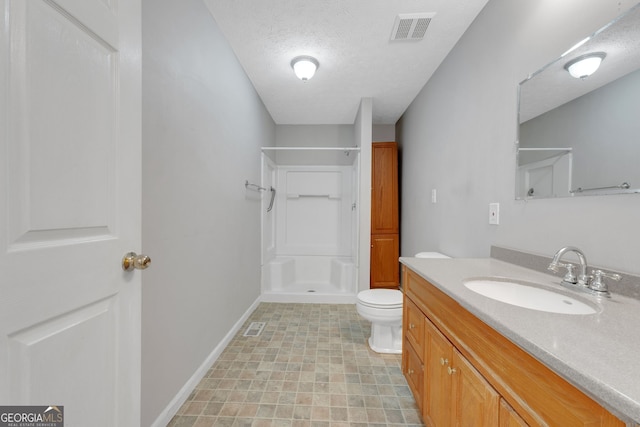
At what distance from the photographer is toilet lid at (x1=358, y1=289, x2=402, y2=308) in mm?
1869

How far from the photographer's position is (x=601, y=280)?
85 centimetres

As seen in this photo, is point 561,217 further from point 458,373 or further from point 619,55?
point 458,373

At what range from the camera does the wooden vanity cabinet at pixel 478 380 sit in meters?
0.52

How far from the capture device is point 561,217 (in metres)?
1.06

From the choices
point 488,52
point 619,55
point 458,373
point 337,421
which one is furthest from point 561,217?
point 337,421

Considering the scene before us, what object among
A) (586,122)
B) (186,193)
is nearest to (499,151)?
(586,122)

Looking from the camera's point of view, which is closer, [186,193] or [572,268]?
[572,268]

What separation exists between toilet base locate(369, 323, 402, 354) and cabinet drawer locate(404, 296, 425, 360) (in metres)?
0.53

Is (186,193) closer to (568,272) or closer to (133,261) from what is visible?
(133,261)

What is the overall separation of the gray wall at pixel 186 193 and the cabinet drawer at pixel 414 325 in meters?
1.31

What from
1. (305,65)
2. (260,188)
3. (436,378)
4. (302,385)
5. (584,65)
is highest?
(305,65)

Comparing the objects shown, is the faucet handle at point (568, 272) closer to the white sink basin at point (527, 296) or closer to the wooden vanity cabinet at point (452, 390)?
the white sink basin at point (527, 296)

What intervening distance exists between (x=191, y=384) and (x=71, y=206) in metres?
1.37

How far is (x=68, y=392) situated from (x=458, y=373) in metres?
1.21
